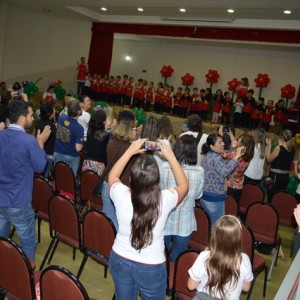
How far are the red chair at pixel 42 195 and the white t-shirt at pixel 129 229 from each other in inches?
64.9

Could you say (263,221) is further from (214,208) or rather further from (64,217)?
(64,217)

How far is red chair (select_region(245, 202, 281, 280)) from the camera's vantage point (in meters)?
3.77

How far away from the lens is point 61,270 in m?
1.97

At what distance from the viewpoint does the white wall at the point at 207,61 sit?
13195 mm

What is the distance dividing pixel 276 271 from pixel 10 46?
13.0 metres

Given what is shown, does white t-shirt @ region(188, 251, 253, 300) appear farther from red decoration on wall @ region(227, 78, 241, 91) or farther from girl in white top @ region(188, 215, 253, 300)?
red decoration on wall @ region(227, 78, 241, 91)

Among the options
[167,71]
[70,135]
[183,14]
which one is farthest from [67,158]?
[167,71]

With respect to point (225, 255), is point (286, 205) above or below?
below

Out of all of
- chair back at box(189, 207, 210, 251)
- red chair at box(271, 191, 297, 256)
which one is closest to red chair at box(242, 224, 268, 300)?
chair back at box(189, 207, 210, 251)

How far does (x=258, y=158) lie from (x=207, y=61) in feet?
34.2

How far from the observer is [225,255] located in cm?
201

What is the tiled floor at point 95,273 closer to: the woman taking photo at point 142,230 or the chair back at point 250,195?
the chair back at point 250,195

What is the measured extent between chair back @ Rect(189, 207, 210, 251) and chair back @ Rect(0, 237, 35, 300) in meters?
1.64

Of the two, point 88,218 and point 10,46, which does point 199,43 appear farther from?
point 88,218
